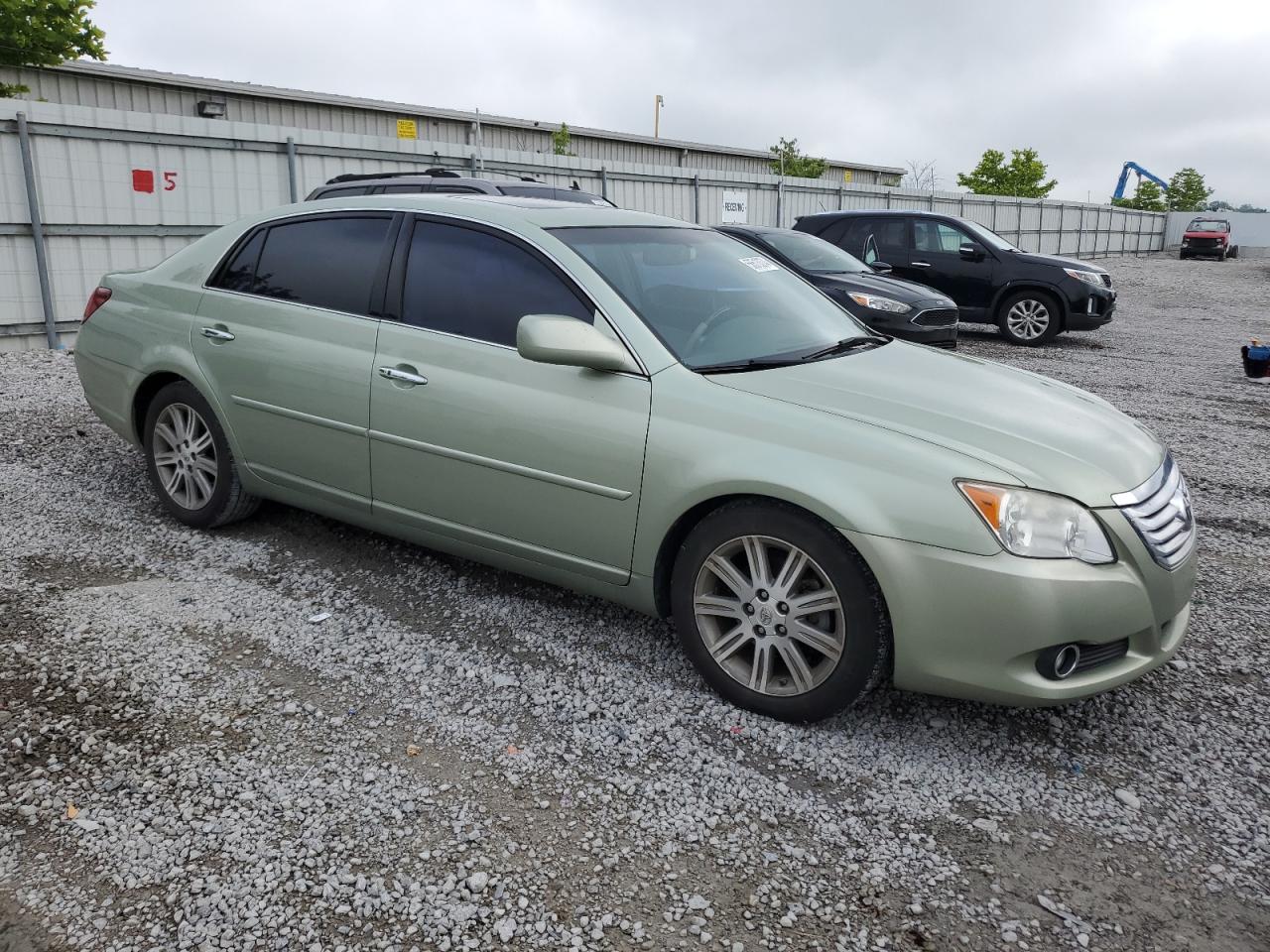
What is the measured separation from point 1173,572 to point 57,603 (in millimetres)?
4054

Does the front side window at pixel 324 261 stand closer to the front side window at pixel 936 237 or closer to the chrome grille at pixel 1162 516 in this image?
the chrome grille at pixel 1162 516

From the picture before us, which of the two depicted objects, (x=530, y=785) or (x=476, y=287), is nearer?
(x=530, y=785)

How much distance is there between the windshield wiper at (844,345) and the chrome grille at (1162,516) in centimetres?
119

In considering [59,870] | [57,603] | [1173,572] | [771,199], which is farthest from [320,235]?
[771,199]

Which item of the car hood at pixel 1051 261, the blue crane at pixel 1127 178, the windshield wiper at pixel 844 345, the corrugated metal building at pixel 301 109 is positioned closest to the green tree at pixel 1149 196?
the blue crane at pixel 1127 178

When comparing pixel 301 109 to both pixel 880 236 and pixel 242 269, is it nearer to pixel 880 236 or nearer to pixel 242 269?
pixel 880 236

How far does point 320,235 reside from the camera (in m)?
4.35

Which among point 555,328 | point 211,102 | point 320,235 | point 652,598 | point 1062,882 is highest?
point 211,102

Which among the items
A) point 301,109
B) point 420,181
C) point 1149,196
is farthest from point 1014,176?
point 420,181

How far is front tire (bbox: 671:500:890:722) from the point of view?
2965 millimetres

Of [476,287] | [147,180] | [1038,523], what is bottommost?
[1038,523]

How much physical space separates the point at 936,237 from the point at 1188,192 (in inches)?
2903

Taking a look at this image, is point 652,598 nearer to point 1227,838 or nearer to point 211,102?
point 1227,838

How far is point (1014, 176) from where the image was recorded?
171ft
